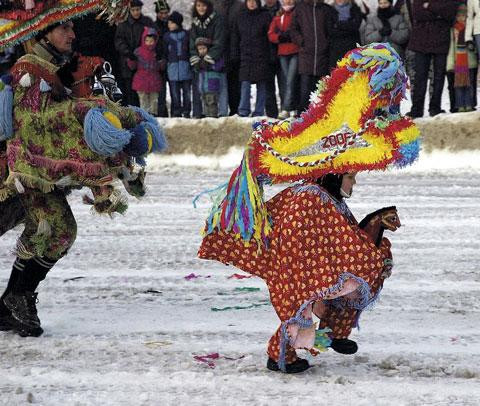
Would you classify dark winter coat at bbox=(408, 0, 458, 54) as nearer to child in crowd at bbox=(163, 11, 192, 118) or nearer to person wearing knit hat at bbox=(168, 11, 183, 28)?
child in crowd at bbox=(163, 11, 192, 118)

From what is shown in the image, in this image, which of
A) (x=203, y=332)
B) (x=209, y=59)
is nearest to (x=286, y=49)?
(x=209, y=59)

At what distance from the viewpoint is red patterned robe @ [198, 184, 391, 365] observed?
5.31 m

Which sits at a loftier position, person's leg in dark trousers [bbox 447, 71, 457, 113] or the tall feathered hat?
the tall feathered hat

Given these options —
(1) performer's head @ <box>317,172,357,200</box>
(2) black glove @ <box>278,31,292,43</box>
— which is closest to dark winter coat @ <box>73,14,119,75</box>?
(2) black glove @ <box>278,31,292,43</box>

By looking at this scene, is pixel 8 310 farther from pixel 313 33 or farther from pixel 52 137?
pixel 313 33

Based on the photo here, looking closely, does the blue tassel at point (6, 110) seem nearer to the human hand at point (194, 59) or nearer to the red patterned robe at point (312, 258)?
the red patterned robe at point (312, 258)

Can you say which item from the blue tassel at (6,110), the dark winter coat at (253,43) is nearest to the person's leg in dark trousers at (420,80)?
the dark winter coat at (253,43)

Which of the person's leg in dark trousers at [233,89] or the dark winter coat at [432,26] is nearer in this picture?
the dark winter coat at [432,26]

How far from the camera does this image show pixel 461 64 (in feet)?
47.2

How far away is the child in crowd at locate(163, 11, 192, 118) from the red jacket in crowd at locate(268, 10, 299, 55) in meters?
1.49

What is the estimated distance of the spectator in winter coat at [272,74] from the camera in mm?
15195

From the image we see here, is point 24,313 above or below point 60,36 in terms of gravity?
below

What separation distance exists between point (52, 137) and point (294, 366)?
6.17 feet

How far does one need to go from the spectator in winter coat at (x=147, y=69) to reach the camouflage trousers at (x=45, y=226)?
9.46 m
